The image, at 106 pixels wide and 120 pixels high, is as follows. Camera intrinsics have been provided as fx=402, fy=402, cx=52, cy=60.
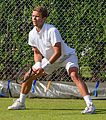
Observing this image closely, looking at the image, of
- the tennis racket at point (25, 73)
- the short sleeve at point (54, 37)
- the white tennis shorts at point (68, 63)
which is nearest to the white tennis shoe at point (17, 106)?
the tennis racket at point (25, 73)

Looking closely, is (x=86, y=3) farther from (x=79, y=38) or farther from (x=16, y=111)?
(x=16, y=111)

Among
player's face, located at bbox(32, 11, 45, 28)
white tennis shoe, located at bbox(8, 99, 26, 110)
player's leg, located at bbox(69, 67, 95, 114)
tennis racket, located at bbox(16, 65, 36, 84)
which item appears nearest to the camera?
player's leg, located at bbox(69, 67, 95, 114)

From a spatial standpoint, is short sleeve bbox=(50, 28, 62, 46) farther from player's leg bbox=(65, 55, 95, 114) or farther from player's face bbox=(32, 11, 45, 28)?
player's leg bbox=(65, 55, 95, 114)

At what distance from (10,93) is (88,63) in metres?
1.42

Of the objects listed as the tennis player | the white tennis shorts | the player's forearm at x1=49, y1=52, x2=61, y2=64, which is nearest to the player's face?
the tennis player

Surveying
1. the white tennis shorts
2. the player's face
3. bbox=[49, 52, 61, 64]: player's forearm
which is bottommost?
the white tennis shorts

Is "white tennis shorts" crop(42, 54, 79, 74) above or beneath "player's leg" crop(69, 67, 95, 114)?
above

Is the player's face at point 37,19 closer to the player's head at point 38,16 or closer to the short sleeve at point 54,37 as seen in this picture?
the player's head at point 38,16

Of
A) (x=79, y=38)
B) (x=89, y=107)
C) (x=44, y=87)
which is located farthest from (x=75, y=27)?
(x=89, y=107)

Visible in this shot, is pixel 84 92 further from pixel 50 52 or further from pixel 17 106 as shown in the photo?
pixel 17 106

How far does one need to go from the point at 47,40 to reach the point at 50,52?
0.20 metres

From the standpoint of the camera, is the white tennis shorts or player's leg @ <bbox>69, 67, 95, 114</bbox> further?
the white tennis shorts

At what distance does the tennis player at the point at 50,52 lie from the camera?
4547 mm

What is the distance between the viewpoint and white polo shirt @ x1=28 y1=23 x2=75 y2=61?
457cm
